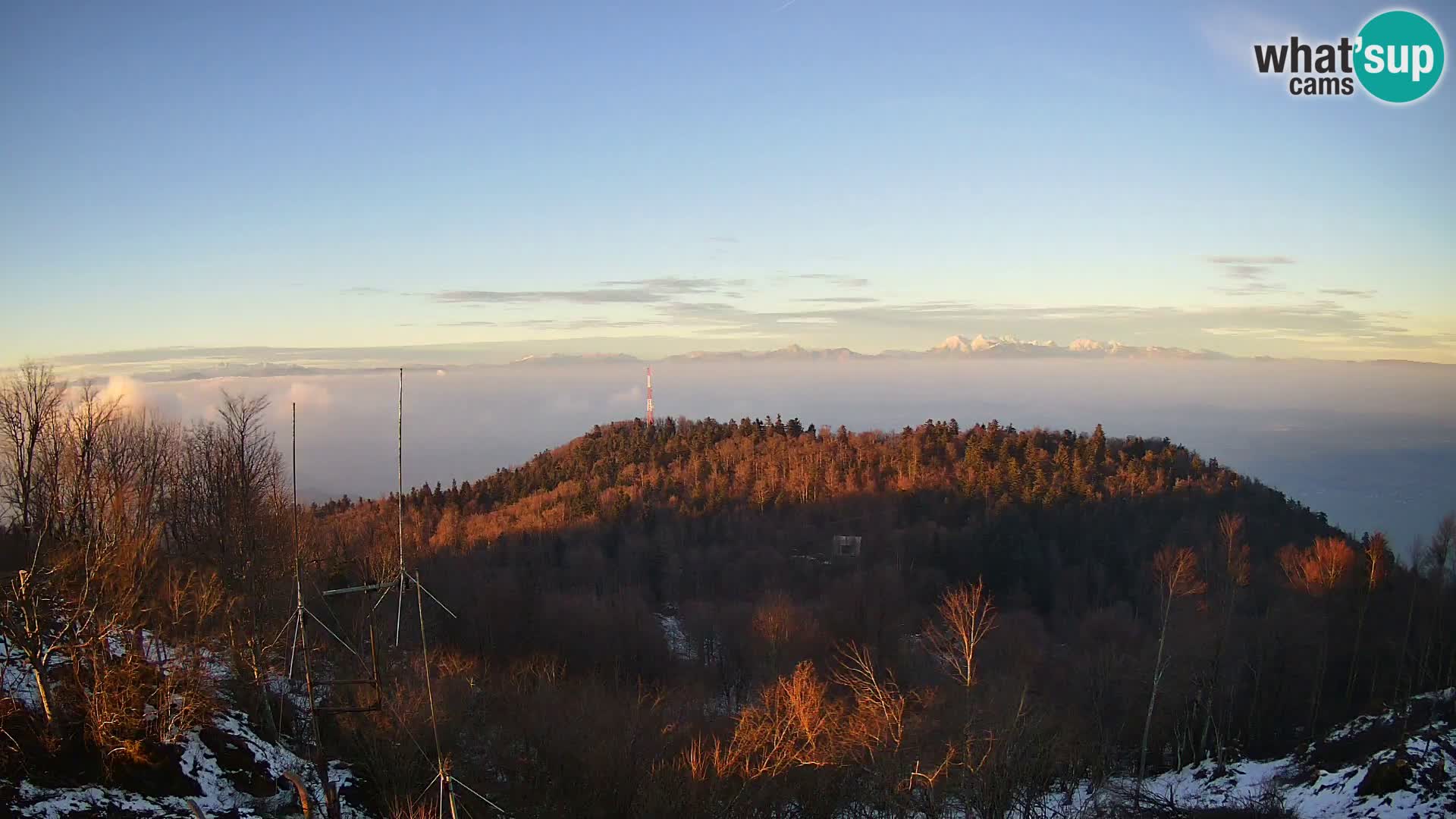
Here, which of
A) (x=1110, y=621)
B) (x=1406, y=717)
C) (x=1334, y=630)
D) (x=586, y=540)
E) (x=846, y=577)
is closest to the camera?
(x=1406, y=717)

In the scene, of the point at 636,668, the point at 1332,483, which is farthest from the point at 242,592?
→ the point at 1332,483

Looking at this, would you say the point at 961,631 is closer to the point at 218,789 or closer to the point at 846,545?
the point at 218,789

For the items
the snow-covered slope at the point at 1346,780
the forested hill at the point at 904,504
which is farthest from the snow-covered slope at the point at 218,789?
the forested hill at the point at 904,504

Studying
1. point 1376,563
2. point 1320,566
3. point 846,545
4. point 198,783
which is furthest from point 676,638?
point 1376,563

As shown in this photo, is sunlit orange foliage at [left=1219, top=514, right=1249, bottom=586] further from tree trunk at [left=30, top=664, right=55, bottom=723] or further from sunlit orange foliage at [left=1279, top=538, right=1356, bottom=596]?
tree trunk at [left=30, top=664, right=55, bottom=723]

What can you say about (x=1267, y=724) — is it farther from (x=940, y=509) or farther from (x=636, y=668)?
(x=940, y=509)

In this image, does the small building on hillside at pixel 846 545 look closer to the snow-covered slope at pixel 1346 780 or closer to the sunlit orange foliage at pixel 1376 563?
the sunlit orange foliage at pixel 1376 563

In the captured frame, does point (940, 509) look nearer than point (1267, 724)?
No
